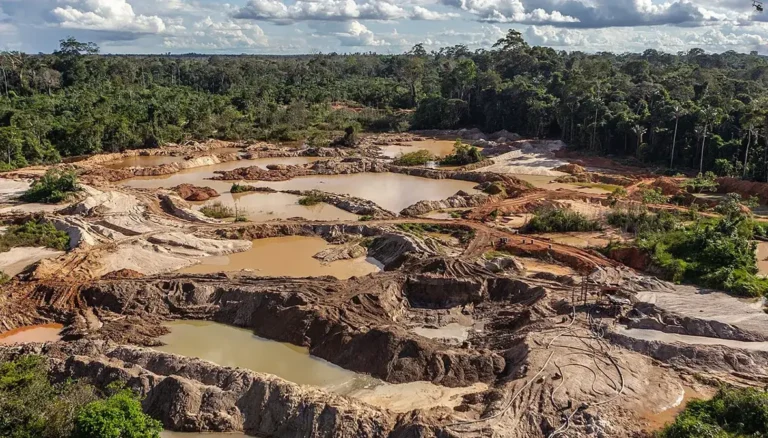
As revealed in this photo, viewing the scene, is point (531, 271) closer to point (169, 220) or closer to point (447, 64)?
point (169, 220)

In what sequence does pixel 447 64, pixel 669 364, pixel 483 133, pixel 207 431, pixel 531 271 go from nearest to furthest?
1. pixel 207 431
2. pixel 669 364
3. pixel 531 271
4. pixel 483 133
5. pixel 447 64

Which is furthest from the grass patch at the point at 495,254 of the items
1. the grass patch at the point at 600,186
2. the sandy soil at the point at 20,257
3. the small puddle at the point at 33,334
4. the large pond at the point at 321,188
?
the sandy soil at the point at 20,257

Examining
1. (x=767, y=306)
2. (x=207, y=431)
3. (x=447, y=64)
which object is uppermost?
(x=447, y=64)

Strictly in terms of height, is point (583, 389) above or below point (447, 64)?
below

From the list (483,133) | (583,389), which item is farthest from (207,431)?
(483,133)

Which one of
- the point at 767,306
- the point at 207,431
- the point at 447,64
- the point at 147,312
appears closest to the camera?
the point at 207,431

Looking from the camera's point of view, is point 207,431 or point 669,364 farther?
point 669,364

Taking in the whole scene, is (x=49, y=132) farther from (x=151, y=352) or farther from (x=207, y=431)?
(x=207, y=431)

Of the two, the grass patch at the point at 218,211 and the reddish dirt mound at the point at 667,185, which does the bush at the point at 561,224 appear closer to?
the reddish dirt mound at the point at 667,185

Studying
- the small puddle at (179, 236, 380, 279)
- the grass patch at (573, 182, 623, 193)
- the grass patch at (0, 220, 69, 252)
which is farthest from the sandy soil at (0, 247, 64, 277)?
the grass patch at (573, 182, 623, 193)
